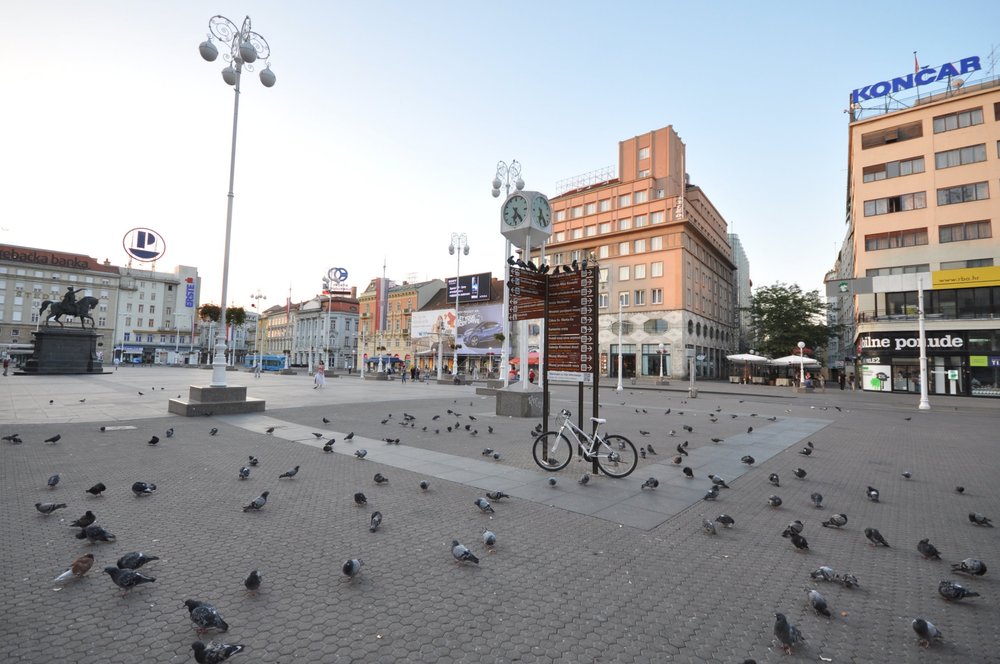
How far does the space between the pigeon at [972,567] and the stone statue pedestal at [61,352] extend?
2040 inches

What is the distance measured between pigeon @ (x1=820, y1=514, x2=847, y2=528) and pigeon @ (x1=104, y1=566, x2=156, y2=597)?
6903mm

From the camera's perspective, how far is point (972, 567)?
13.2 feet

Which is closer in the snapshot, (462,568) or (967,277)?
(462,568)

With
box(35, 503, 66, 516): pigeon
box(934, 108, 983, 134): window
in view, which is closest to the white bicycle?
box(35, 503, 66, 516): pigeon

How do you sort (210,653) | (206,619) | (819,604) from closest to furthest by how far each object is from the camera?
(210,653), (206,619), (819,604)

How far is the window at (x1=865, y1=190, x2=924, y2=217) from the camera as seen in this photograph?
123 ft

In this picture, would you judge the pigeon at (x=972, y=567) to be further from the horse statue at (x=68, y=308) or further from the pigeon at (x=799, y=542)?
the horse statue at (x=68, y=308)

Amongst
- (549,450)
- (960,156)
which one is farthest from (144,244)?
(960,156)

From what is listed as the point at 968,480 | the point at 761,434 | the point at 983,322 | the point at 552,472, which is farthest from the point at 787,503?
the point at 983,322

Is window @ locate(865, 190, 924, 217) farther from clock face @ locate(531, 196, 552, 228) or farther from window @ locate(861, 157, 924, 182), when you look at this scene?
clock face @ locate(531, 196, 552, 228)

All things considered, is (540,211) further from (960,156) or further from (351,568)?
(960,156)

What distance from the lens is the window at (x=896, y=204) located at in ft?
123

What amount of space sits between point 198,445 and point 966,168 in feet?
171

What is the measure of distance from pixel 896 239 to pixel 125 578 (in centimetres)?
5123
